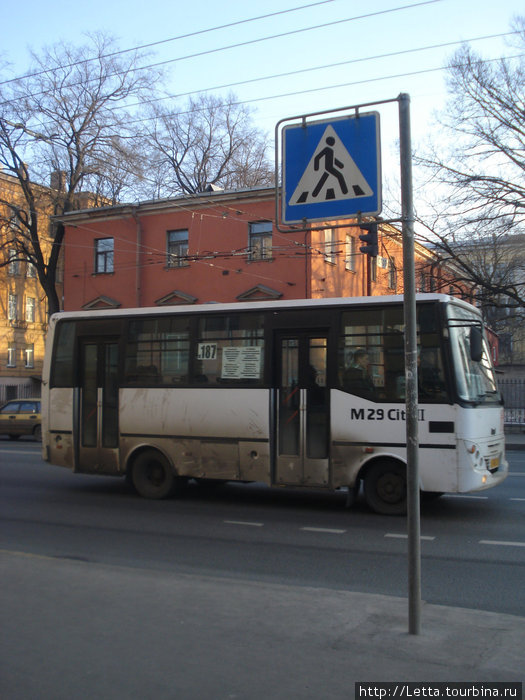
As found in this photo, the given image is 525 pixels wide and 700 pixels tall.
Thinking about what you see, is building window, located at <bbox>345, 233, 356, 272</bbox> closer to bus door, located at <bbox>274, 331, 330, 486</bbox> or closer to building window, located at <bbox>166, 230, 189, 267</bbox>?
building window, located at <bbox>166, 230, 189, 267</bbox>

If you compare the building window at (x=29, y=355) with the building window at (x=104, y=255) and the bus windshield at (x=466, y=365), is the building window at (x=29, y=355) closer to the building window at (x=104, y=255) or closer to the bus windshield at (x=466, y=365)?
the building window at (x=104, y=255)

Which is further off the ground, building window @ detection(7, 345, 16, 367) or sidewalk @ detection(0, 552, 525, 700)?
building window @ detection(7, 345, 16, 367)

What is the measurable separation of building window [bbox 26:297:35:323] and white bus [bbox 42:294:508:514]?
136 ft

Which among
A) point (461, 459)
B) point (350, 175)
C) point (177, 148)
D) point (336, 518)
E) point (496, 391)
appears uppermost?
point (177, 148)

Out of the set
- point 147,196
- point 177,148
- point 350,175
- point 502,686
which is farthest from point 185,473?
point 177,148

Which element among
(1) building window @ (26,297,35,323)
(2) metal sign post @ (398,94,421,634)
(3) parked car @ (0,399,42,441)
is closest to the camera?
(2) metal sign post @ (398,94,421,634)

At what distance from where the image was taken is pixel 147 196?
1407 inches

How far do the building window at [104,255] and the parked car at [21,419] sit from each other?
6978 millimetres

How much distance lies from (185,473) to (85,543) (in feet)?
9.95

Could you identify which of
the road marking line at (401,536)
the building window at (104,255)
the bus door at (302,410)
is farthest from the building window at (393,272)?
the road marking line at (401,536)

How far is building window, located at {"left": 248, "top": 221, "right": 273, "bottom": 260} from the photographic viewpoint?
2817 cm

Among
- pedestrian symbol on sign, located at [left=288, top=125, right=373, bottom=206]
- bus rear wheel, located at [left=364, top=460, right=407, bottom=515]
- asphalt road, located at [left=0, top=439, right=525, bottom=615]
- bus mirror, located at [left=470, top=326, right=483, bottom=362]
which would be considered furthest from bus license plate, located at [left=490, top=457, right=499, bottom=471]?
pedestrian symbol on sign, located at [left=288, top=125, right=373, bottom=206]

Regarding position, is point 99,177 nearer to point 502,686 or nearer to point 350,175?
point 350,175

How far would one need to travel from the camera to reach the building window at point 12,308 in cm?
5016
